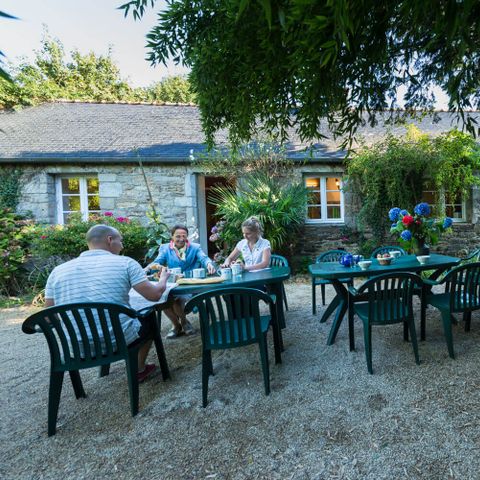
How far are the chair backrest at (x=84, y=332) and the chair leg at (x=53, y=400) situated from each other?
0.24ft

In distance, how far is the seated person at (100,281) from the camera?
2.12 m

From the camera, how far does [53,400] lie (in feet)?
6.72

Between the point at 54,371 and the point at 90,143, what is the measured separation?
6.87 m

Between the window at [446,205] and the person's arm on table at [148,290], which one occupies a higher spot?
the window at [446,205]

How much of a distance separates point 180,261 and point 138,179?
4.16 metres

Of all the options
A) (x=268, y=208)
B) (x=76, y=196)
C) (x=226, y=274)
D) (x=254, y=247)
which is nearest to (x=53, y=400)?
(x=226, y=274)

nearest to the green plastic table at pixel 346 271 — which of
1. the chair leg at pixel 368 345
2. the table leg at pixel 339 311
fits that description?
the table leg at pixel 339 311

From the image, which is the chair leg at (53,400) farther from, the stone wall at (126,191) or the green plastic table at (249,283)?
the stone wall at (126,191)

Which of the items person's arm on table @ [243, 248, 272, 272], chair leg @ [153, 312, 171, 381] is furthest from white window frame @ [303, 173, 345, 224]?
chair leg @ [153, 312, 171, 381]

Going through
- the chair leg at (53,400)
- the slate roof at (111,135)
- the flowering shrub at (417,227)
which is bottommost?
the chair leg at (53,400)

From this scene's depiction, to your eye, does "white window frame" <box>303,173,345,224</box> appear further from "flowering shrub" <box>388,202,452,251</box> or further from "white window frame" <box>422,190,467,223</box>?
"flowering shrub" <box>388,202,452,251</box>

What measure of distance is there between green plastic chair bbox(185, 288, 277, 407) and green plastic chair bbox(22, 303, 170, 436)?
516mm

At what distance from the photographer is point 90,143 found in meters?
7.49

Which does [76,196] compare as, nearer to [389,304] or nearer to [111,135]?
[111,135]
